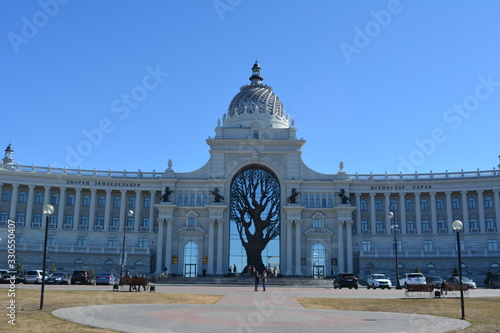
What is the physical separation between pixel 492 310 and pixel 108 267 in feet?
210

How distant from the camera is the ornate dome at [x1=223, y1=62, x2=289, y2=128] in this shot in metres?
88.4

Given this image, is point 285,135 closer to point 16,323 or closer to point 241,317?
point 241,317

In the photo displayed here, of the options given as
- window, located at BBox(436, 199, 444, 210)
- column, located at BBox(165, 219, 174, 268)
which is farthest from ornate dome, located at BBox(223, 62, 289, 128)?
window, located at BBox(436, 199, 444, 210)

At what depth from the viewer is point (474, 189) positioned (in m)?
79.8

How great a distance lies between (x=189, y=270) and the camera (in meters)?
79.9

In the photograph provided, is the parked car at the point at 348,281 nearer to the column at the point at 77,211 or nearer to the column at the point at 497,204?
the column at the point at 497,204

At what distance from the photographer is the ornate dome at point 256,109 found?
8838 cm

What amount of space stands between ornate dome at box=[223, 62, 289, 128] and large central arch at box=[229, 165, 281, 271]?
917 centimetres

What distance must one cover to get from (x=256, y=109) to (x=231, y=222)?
20.9m

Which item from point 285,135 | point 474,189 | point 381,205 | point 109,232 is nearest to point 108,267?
point 109,232

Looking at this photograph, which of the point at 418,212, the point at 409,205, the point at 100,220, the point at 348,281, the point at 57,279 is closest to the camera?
the point at 57,279

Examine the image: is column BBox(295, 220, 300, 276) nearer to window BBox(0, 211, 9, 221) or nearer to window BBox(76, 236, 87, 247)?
window BBox(76, 236, 87, 247)

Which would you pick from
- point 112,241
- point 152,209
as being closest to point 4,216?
point 112,241

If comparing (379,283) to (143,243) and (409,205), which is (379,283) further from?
(143,243)
